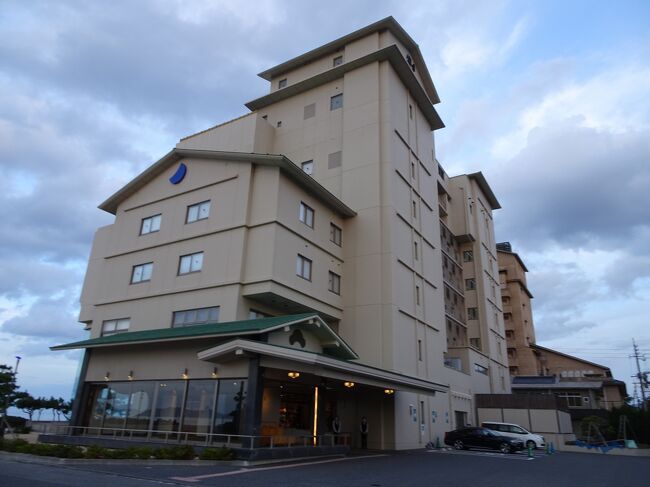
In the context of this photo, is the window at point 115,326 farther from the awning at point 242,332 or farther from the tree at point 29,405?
the tree at point 29,405

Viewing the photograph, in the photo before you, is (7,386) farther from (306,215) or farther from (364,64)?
(364,64)

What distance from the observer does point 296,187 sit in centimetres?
2614

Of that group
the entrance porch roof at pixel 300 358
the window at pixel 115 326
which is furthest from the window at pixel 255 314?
the window at pixel 115 326

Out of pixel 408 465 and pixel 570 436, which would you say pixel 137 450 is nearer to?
pixel 408 465

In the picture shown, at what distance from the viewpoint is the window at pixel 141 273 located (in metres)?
27.2

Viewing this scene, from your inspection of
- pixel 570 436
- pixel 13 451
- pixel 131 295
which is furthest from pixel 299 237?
pixel 570 436

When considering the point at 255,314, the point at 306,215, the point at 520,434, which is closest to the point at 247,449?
the point at 255,314

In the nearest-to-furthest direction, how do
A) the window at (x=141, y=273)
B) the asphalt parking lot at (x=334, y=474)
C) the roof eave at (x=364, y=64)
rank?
the asphalt parking lot at (x=334, y=474)
the window at (x=141, y=273)
the roof eave at (x=364, y=64)

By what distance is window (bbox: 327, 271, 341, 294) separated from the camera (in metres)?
28.3

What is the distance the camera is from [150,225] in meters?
28.5

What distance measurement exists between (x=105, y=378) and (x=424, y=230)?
2253 centimetres

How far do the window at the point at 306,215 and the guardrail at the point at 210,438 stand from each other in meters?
11.0

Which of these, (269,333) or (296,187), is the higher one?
(296,187)

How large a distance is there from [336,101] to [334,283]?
45.7ft
